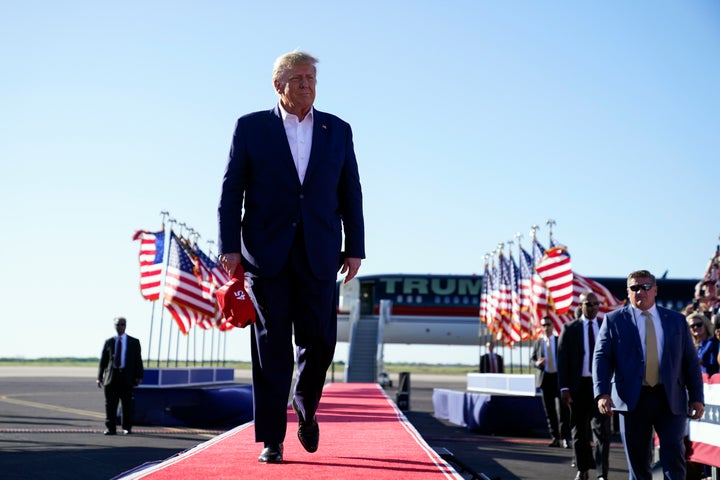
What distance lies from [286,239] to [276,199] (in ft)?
0.84

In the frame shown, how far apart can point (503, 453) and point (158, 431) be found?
21.2ft

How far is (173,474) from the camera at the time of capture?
4.16 m

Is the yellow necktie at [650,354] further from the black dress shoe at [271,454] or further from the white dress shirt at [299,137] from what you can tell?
the white dress shirt at [299,137]

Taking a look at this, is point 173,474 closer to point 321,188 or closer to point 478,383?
point 321,188

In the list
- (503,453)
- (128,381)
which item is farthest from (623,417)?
(128,381)

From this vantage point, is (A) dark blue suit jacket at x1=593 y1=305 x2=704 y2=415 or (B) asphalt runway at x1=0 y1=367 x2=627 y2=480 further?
(B) asphalt runway at x1=0 y1=367 x2=627 y2=480

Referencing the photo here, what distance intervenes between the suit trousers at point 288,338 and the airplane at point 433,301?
39.5 meters

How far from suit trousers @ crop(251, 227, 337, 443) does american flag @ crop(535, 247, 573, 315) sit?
18.6 metres

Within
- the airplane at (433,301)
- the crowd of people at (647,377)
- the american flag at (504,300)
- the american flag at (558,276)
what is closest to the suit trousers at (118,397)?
the crowd of people at (647,377)

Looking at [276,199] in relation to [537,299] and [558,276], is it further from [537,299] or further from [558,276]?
[537,299]

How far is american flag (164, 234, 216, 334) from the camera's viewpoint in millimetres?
25125

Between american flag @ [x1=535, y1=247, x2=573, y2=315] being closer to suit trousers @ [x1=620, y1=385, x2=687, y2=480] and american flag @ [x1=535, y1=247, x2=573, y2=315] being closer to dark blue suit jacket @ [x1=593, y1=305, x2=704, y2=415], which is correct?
dark blue suit jacket @ [x1=593, y1=305, x2=704, y2=415]

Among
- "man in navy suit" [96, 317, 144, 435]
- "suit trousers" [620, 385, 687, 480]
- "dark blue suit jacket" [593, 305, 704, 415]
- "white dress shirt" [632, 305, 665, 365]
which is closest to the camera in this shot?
"suit trousers" [620, 385, 687, 480]

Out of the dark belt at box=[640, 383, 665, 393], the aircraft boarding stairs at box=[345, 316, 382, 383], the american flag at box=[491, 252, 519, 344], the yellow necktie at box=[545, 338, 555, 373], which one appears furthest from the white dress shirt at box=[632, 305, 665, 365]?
the aircraft boarding stairs at box=[345, 316, 382, 383]
